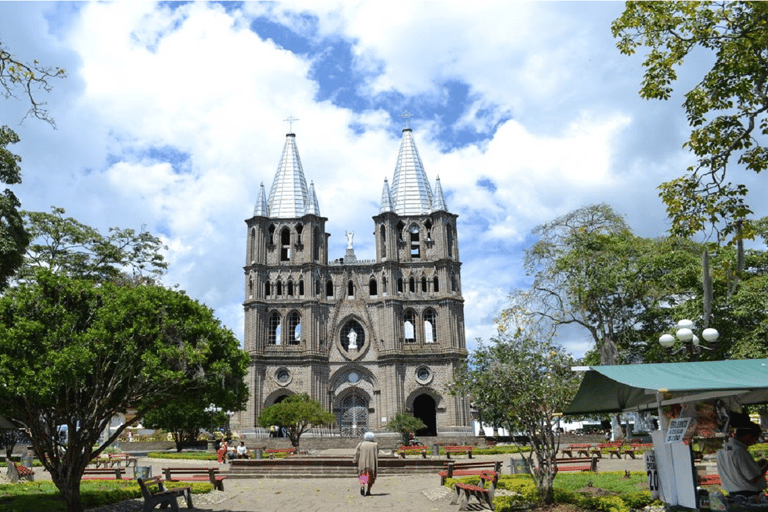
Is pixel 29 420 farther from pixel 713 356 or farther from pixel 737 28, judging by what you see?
pixel 713 356

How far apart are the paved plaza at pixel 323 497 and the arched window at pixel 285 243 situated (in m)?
34.8

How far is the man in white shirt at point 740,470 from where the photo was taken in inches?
375

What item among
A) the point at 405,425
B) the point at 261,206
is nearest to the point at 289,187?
the point at 261,206

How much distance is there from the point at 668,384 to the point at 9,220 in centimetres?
1613

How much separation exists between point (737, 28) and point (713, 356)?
19.2m

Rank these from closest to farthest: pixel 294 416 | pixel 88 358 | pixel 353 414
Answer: pixel 88 358
pixel 294 416
pixel 353 414

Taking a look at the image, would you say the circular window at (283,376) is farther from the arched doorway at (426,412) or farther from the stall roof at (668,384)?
the stall roof at (668,384)

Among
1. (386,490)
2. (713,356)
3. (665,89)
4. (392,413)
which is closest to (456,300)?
(392,413)

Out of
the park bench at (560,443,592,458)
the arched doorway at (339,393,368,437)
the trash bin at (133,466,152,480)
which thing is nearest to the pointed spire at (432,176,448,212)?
the arched doorway at (339,393,368,437)

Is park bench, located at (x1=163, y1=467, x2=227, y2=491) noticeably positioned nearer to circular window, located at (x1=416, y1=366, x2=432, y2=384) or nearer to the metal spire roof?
circular window, located at (x1=416, y1=366, x2=432, y2=384)

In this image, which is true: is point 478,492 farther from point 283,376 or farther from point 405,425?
point 283,376

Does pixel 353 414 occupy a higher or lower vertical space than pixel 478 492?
higher

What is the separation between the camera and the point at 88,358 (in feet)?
34.3

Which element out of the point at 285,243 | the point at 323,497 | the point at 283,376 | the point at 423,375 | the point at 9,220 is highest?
the point at 285,243
